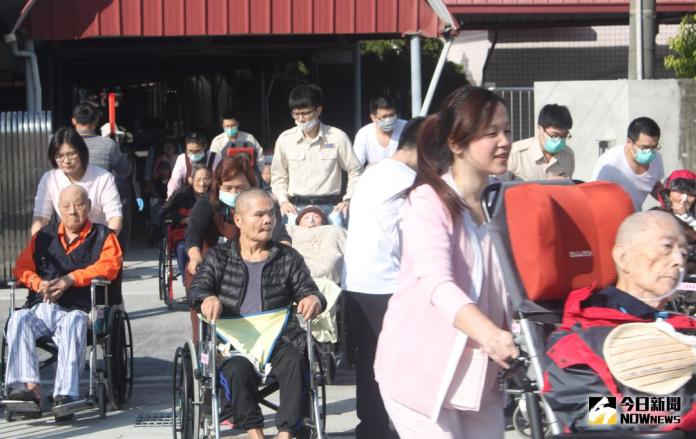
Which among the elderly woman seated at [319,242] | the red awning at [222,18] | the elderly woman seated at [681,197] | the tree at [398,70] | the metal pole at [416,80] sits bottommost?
the elderly woman seated at [319,242]

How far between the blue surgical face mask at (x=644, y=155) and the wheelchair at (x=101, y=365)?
3.58 meters

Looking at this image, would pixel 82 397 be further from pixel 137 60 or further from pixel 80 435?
pixel 137 60

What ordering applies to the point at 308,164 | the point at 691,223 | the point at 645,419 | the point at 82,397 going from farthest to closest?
the point at 308,164 < the point at 691,223 < the point at 82,397 < the point at 645,419

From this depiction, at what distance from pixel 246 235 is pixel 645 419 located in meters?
3.23

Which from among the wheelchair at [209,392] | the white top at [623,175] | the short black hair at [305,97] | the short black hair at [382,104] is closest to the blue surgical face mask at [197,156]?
the short black hair at [382,104]

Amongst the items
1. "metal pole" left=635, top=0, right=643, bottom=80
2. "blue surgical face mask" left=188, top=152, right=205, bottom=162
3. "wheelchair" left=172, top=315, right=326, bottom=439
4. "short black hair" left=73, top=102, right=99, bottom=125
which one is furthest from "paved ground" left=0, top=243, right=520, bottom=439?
"metal pole" left=635, top=0, right=643, bottom=80

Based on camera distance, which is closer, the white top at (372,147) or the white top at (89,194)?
the white top at (89,194)

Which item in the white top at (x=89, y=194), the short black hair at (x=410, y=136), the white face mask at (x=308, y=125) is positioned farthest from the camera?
the white face mask at (x=308, y=125)

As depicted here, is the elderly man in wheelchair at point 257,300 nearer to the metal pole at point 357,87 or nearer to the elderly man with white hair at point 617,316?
the elderly man with white hair at point 617,316

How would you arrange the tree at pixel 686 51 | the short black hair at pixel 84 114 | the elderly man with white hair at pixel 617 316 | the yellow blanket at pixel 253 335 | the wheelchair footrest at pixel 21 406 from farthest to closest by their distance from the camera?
the tree at pixel 686 51
the short black hair at pixel 84 114
the wheelchair footrest at pixel 21 406
the yellow blanket at pixel 253 335
the elderly man with white hair at pixel 617 316

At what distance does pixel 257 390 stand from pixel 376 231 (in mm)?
1093

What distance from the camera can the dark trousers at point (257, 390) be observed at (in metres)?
5.92

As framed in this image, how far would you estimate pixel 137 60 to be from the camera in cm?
2105

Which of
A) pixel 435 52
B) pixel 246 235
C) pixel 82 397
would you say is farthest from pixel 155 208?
pixel 435 52
